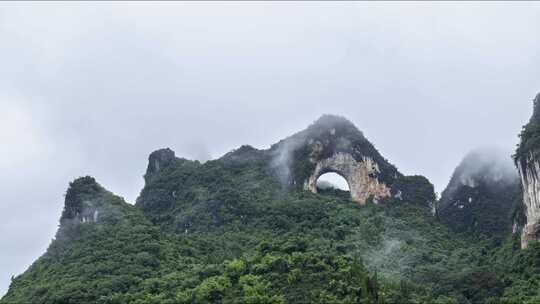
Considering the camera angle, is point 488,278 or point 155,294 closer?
point 155,294

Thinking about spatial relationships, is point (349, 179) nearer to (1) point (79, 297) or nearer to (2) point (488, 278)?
(2) point (488, 278)

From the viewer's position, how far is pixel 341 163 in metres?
76.1

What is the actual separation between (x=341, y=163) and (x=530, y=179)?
1937 cm

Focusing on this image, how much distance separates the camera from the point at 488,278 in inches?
2159

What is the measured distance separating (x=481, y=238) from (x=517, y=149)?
1179 centimetres

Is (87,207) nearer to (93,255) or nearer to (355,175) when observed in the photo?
(93,255)

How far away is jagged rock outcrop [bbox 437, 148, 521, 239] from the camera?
75500mm

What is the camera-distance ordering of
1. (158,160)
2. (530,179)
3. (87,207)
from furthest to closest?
(158,160) → (87,207) → (530,179)

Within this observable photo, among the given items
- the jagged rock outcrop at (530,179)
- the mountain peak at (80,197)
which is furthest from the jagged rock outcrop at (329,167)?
the jagged rock outcrop at (530,179)

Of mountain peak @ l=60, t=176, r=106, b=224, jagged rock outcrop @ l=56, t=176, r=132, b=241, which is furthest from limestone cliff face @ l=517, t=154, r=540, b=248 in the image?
mountain peak @ l=60, t=176, r=106, b=224

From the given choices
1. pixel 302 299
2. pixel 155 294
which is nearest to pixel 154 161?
pixel 155 294

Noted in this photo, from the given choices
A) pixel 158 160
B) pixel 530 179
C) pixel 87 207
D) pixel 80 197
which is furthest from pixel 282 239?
pixel 158 160

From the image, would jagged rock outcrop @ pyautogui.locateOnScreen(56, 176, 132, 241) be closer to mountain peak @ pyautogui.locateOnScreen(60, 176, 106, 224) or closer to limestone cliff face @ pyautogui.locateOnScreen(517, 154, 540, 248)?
mountain peak @ pyautogui.locateOnScreen(60, 176, 106, 224)

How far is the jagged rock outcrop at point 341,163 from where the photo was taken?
2980 inches
